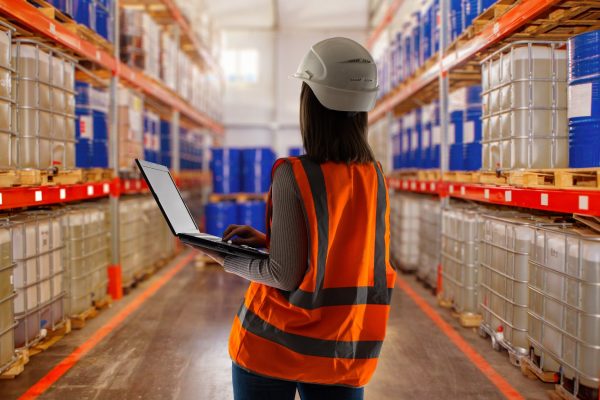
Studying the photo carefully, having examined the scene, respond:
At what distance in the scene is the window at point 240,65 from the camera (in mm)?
16781

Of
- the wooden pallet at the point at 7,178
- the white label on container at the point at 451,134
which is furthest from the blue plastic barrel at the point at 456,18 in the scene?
the wooden pallet at the point at 7,178

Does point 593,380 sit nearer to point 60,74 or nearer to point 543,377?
point 543,377

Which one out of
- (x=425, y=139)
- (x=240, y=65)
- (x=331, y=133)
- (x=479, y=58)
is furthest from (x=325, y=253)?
(x=240, y=65)

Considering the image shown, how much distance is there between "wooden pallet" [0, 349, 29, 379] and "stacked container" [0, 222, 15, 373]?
0.25 feet

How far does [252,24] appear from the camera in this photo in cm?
1659

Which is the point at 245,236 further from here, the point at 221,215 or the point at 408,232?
the point at 221,215

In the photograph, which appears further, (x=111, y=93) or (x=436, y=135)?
(x=436, y=135)

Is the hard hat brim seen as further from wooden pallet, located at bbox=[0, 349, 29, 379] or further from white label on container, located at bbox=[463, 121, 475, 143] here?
white label on container, located at bbox=[463, 121, 475, 143]

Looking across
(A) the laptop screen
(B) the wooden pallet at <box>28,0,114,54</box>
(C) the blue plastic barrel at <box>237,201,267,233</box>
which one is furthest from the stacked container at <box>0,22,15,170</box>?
(C) the blue plastic barrel at <box>237,201,267,233</box>

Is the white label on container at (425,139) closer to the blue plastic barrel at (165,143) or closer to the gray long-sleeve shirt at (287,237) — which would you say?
the blue plastic barrel at (165,143)

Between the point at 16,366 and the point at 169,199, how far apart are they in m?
3.12

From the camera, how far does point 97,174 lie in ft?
19.5

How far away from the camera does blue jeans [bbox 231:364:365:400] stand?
5.12 feet

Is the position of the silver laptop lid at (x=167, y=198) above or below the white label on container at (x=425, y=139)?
below
